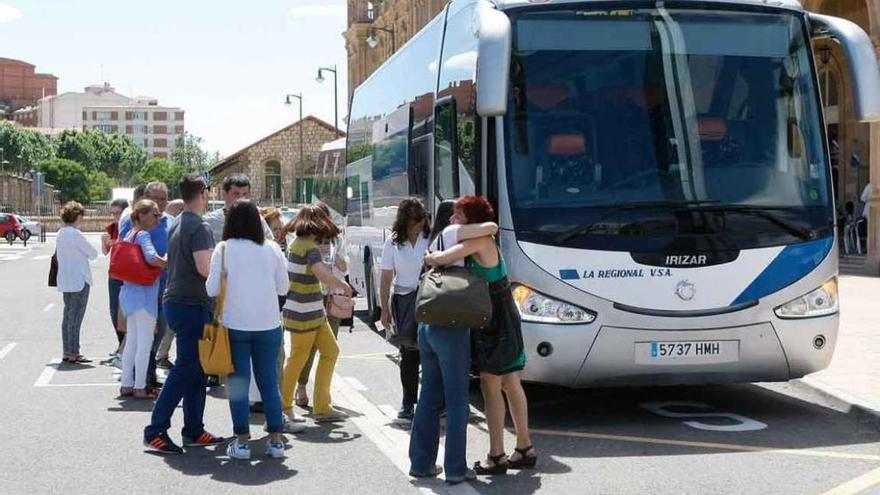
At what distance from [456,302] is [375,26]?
68286 mm

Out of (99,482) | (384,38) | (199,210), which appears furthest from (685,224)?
(384,38)

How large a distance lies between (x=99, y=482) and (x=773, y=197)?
16.1 ft

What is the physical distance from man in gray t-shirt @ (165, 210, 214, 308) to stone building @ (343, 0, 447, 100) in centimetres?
5651

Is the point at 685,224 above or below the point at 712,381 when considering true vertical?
above

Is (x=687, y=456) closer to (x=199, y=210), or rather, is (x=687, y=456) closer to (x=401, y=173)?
(x=199, y=210)

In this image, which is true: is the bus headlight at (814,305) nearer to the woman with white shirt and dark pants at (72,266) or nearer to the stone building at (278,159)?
the woman with white shirt and dark pants at (72,266)

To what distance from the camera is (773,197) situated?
29.6 feet

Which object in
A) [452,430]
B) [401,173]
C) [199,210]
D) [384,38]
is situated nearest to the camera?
[452,430]

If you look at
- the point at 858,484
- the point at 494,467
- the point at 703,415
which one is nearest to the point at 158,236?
the point at 494,467

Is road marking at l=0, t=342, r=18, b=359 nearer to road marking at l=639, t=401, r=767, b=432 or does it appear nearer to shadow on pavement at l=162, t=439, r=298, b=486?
shadow on pavement at l=162, t=439, r=298, b=486

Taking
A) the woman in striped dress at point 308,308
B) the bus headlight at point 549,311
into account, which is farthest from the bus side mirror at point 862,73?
the woman in striped dress at point 308,308

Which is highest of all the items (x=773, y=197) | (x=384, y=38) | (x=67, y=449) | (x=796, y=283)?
(x=384, y=38)

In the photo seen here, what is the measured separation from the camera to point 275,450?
7984mm

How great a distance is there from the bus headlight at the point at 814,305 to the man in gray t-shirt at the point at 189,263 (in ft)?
12.7
